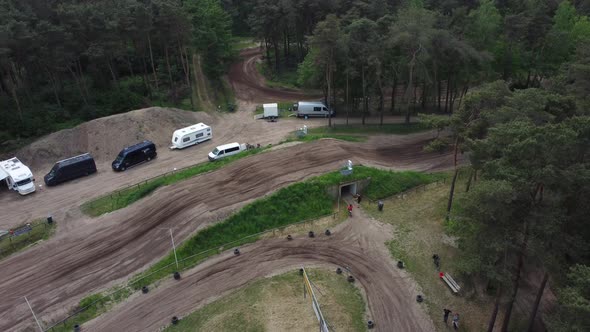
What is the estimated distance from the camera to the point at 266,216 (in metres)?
38.0

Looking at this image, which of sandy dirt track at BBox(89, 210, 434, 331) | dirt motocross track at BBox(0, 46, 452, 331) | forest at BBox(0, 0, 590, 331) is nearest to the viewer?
forest at BBox(0, 0, 590, 331)

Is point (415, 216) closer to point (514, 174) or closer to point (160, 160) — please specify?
point (514, 174)

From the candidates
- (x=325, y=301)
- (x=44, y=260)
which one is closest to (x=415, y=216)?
(x=325, y=301)

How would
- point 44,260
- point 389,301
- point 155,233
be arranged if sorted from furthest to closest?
1. point 155,233
2. point 44,260
3. point 389,301

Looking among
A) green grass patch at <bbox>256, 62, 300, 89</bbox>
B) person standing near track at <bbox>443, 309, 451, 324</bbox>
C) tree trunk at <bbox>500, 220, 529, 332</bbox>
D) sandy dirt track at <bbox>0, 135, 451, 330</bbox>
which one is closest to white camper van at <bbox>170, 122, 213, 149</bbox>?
sandy dirt track at <bbox>0, 135, 451, 330</bbox>

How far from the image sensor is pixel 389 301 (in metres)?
30.2

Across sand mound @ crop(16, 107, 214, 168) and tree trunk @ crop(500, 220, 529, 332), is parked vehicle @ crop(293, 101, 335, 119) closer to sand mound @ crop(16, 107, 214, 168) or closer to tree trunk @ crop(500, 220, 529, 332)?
sand mound @ crop(16, 107, 214, 168)

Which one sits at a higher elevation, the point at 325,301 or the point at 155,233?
the point at 155,233

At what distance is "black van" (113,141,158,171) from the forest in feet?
42.9

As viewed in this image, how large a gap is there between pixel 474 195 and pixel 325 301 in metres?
14.0

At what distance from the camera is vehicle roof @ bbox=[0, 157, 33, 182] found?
41.6m

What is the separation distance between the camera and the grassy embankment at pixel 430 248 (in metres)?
29.5

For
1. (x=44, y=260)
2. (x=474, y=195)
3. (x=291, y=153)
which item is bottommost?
(x=44, y=260)

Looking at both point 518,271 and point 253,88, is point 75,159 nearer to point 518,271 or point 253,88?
point 253,88
